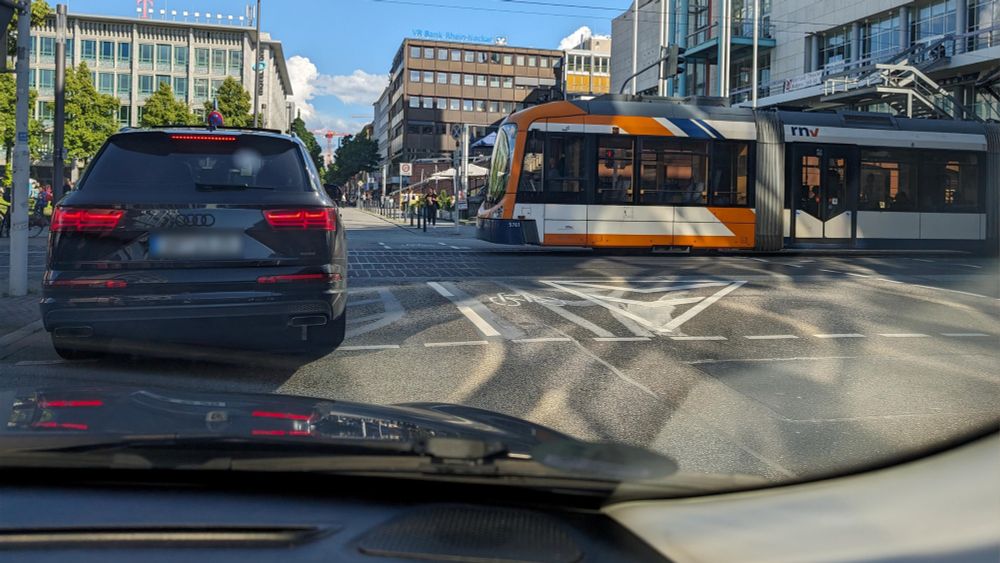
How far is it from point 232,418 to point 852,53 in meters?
39.8

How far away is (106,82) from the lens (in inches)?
3214

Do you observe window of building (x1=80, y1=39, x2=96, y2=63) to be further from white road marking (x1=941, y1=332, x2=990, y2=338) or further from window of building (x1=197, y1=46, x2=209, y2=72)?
white road marking (x1=941, y1=332, x2=990, y2=338)

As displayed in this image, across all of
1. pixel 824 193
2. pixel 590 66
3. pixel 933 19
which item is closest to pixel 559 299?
pixel 824 193

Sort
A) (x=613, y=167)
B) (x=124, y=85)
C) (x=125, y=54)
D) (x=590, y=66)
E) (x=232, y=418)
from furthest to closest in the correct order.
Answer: (x=590, y=66) < (x=125, y=54) < (x=124, y=85) < (x=613, y=167) < (x=232, y=418)

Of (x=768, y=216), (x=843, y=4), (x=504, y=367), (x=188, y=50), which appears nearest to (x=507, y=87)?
(x=188, y=50)

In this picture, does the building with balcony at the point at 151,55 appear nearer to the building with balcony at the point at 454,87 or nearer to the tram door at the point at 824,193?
the building with balcony at the point at 454,87

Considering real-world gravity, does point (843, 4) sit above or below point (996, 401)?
above

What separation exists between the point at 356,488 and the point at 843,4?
40.6 m

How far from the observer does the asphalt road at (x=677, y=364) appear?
4590mm

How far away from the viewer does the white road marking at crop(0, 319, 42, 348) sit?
7.44 m

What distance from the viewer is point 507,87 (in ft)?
366

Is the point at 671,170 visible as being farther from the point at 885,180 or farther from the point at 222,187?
the point at 222,187

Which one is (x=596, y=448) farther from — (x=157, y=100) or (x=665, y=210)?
(x=157, y=100)

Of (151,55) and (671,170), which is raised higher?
(151,55)
